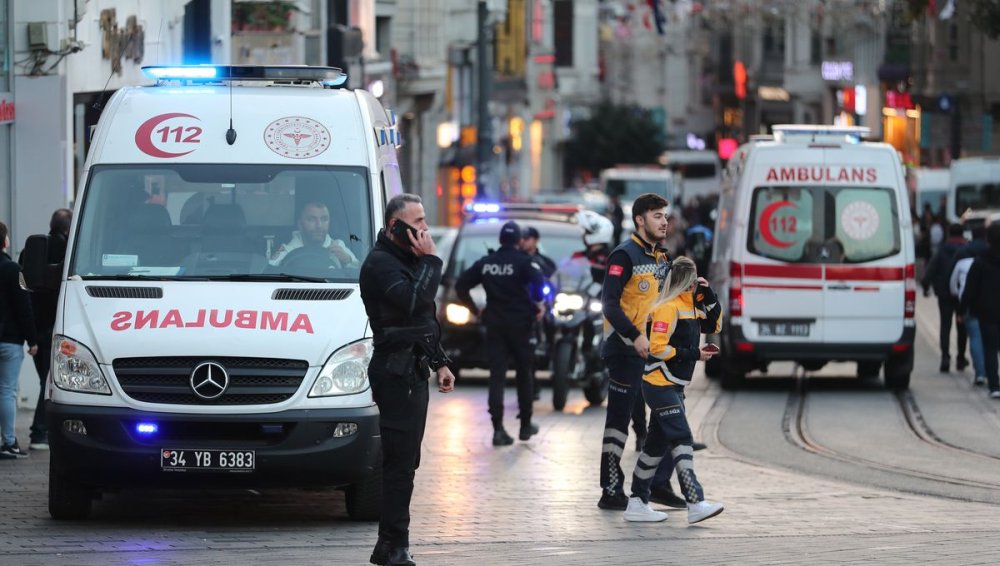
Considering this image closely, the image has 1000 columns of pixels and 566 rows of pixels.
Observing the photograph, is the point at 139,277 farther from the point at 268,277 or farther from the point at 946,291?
the point at 946,291

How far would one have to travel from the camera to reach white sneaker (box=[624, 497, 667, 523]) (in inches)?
419

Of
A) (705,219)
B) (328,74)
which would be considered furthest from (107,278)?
(705,219)

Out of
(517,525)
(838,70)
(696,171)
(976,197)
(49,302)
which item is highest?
(838,70)


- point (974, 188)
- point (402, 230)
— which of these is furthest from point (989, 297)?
point (974, 188)

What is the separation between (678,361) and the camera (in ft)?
34.4

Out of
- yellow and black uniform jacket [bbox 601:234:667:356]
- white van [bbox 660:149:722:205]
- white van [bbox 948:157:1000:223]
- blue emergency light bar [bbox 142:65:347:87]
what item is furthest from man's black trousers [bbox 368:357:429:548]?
white van [bbox 660:149:722:205]

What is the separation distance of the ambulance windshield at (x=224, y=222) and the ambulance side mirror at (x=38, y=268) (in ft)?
0.45

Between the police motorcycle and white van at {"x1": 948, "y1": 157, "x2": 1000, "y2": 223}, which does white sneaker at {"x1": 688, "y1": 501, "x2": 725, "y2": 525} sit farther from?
white van at {"x1": 948, "y1": 157, "x2": 1000, "y2": 223}

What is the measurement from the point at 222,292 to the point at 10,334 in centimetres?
335

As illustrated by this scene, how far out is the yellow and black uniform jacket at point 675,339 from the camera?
10.5m

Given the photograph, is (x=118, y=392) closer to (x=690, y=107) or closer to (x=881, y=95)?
(x=881, y=95)

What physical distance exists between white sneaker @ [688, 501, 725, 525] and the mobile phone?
2.81 meters

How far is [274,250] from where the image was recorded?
10812 millimetres

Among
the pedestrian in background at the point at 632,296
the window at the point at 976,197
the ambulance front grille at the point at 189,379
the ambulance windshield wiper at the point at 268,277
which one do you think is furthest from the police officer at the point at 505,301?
the window at the point at 976,197
